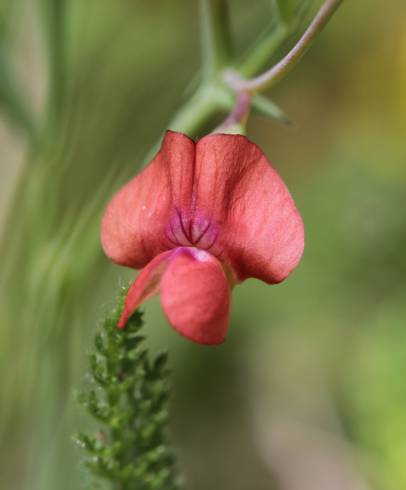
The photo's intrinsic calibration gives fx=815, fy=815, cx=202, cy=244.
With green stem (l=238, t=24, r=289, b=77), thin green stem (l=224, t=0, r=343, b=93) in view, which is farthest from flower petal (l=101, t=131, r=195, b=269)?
green stem (l=238, t=24, r=289, b=77)

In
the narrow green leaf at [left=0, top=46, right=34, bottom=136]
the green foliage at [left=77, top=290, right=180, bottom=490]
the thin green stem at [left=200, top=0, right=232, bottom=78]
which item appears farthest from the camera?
the narrow green leaf at [left=0, top=46, right=34, bottom=136]

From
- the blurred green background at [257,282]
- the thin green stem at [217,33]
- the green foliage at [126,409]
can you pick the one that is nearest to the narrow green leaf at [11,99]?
the blurred green background at [257,282]

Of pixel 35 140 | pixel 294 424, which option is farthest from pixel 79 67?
pixel 294 424

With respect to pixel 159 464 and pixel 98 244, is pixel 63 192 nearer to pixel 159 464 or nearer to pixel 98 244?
pixel 98 244

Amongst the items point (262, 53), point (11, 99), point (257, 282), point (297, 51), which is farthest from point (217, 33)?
point (257, 282)

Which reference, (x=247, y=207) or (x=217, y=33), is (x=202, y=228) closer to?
(x=247, y=207)

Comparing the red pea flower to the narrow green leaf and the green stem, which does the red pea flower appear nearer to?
the green stem
